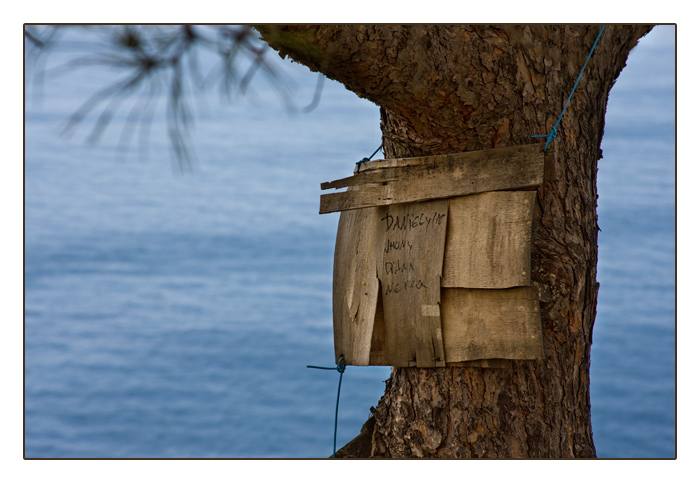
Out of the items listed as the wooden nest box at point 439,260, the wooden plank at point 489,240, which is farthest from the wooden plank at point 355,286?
the wooden plank at point 489,240

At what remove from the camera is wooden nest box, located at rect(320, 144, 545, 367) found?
1452 mm

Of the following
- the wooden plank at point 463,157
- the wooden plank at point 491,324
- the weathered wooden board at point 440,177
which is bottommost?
the wooden plank at point 491,324

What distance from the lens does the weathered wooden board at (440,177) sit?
1.45 m

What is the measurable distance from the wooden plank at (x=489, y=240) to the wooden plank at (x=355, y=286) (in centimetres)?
21

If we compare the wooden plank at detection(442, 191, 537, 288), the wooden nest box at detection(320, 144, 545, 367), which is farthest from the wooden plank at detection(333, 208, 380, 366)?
the wooden plank at detection(442, 191, 537, 288)

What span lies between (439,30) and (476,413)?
32.1 inches

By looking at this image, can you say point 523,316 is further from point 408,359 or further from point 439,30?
point 439,30

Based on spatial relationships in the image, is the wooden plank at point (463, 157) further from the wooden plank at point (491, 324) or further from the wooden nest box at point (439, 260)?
the wooden plank at point (491, 324)

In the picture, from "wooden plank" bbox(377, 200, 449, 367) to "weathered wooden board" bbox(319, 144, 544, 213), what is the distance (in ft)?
0.12

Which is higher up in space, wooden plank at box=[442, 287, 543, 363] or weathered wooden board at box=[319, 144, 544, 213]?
weathered wooden board at box=[319, 144, 544, 213]

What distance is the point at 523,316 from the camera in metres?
1.46

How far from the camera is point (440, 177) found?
1545 millimetres

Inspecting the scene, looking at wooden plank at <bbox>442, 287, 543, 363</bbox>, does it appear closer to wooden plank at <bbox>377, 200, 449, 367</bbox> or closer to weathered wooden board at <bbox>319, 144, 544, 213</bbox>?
wooden plank at <bbox>377, 200, 449, 367</bbox>
